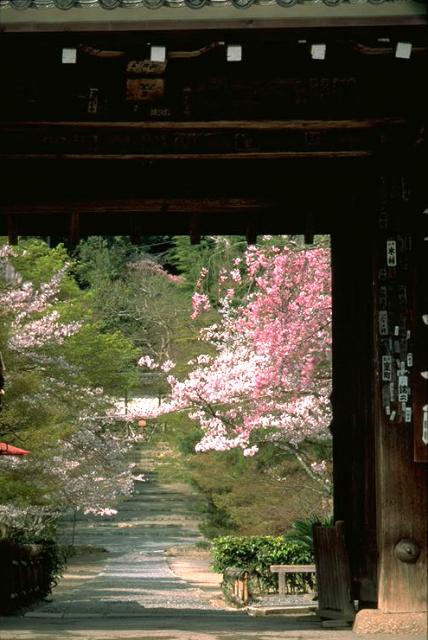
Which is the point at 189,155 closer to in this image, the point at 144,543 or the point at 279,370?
the point at 279,370

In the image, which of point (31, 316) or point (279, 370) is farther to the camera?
point (31, 316)

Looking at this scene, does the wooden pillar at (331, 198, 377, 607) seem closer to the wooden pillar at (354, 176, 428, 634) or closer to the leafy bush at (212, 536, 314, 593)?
the wooden pillar at (354, 176, 428, 634)

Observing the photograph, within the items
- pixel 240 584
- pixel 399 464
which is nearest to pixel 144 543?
pixel 240 584

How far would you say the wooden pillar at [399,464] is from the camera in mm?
9422

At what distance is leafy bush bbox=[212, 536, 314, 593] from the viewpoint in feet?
77.4

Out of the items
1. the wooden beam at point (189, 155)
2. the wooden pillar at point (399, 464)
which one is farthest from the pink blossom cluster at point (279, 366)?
the wooden beam at point (189, 155)

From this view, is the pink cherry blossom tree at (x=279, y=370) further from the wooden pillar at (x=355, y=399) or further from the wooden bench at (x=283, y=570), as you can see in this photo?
the wooden pillar at (x=355, y=399)

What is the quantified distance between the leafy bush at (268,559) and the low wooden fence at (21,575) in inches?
177

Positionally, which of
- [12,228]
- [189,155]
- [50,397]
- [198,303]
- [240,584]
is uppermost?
[189,155]

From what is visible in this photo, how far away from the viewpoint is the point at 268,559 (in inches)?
933

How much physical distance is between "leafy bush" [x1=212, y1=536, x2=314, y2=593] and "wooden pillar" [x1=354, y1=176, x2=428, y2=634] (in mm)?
14244

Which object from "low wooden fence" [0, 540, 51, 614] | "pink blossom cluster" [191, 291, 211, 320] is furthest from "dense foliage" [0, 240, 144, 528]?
"pink blossom cluster" [191, 291, 211, 320]

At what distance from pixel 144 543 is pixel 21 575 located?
2347 centimetres

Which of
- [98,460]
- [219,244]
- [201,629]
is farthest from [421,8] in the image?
[219,244]
